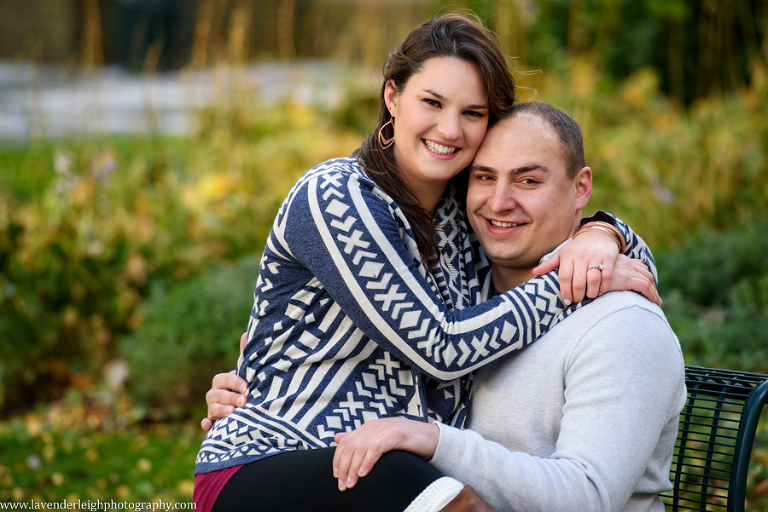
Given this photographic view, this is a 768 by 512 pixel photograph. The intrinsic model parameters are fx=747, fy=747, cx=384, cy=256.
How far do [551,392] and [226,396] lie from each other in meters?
0.98

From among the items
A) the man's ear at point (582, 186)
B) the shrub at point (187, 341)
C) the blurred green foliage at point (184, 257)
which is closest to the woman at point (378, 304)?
the man's ear at point (582, 186)

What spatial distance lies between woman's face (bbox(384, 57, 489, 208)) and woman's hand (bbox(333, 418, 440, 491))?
837 mm

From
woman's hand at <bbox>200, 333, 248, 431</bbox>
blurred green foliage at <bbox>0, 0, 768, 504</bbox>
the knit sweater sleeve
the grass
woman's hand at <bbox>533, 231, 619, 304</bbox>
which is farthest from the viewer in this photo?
blurred green foliage at <bbox>0, 0, 768, 504</bbox>

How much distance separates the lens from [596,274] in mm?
2119

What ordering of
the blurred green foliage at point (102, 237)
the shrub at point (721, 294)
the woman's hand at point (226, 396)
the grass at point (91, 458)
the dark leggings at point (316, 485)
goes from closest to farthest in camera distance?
the dark leggings at point (316, 485), the woman's hand at point (226, 396), the shrub at point (721, 294), the grass at point (91, 458), the blurred green foliage at point (102, 237)

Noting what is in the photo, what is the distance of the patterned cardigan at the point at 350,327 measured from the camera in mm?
2018

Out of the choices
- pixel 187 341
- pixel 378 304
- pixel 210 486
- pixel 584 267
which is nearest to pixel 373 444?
pixel 378 304

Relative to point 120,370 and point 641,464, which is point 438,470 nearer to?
point 641,464

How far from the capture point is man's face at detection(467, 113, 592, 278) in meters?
2.39

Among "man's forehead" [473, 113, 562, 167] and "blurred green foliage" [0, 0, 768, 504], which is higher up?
"man's forehead" [473, 113, 562, 167]

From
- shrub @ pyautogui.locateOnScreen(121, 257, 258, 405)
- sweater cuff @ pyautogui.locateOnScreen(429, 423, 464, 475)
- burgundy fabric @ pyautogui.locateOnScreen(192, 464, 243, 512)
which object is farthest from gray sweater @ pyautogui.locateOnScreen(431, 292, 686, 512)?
shrub @ pyautogui.locateOnScreen(121, 257, 258, 405)

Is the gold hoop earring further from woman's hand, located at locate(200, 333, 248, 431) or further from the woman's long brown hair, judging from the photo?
woman's hand, located at locate(200, 333, 248, 431)

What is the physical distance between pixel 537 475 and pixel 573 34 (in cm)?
870

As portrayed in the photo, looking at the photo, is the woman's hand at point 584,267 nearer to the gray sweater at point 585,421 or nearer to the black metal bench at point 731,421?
the gray sweater at point 585,421
